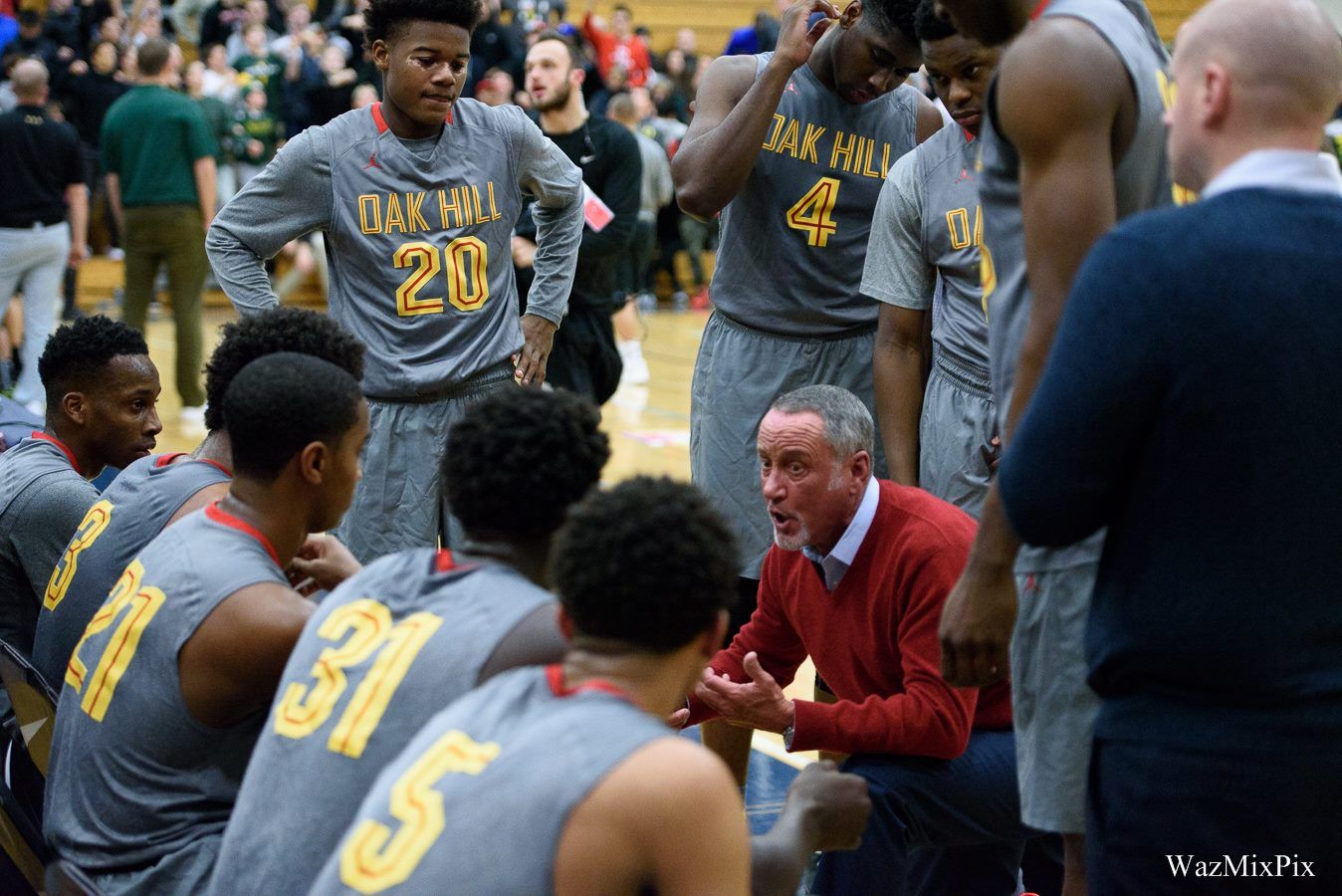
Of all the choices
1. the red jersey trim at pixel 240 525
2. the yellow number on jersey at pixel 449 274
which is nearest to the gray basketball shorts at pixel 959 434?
the yellow number on jersey at pixel 449 274

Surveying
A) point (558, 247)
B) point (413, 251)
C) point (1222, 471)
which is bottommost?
point (558, 247)

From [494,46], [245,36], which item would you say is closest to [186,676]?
[245,36]

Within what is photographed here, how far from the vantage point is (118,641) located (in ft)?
8.21

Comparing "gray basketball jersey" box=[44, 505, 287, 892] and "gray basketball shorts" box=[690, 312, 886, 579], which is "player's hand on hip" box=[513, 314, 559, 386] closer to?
"gray basketball shorts" box=[690, 312, 886, 579]

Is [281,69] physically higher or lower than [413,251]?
lower

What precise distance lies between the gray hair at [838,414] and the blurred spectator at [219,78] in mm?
11427

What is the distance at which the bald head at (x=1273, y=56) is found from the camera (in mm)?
1976

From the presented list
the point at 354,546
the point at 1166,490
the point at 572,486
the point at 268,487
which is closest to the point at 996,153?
the point at 1166,490

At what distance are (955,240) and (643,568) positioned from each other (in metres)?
2.19

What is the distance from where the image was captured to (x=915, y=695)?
3.12 m

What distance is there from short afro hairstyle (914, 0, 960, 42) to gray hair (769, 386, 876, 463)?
0.77m

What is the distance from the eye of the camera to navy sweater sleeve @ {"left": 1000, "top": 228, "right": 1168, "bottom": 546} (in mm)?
1893

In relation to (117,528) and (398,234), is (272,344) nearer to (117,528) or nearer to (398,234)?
(117,528)

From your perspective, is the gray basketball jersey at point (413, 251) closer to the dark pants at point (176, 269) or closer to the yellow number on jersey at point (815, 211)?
the yellow number on jersey at point (815, 211)
